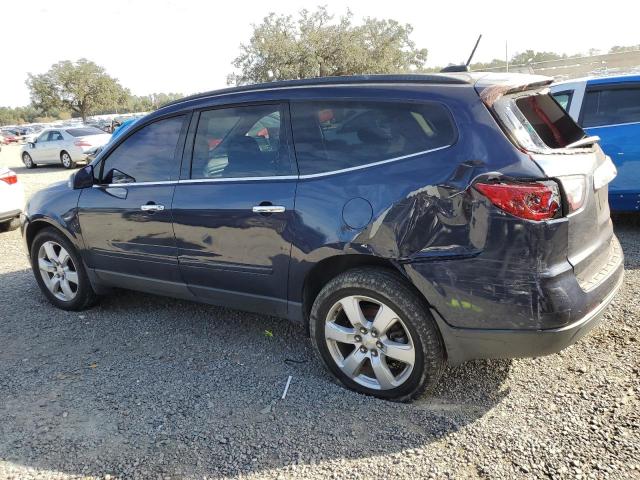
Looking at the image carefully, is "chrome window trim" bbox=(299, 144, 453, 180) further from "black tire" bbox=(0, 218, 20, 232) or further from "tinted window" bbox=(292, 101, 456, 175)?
"black tire" bbox=(0, 218, 20, 232)

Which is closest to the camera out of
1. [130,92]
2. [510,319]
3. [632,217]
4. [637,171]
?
[510,319]

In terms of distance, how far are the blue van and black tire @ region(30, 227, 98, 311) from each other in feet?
17.2

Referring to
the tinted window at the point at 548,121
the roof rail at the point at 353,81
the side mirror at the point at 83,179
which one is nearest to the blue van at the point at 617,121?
the tinted window at the point at 548,121

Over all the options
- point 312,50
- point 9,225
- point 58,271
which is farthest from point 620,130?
point 312,50

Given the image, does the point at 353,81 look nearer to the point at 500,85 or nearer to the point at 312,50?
the point at 500,85

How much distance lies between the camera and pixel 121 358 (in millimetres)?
3730

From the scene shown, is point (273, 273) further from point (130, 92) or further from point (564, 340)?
point (130, 92)

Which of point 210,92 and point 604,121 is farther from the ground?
point 210,92

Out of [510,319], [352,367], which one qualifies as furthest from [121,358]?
[510,319]

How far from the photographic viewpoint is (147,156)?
3.91m

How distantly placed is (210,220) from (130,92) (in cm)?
6431

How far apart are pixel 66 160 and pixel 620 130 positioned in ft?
57.2

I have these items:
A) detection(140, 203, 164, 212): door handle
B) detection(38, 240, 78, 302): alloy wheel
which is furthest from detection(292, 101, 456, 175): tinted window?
detection(38, 240, 78, 302): alloy wheel

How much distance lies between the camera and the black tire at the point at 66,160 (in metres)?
18.0
